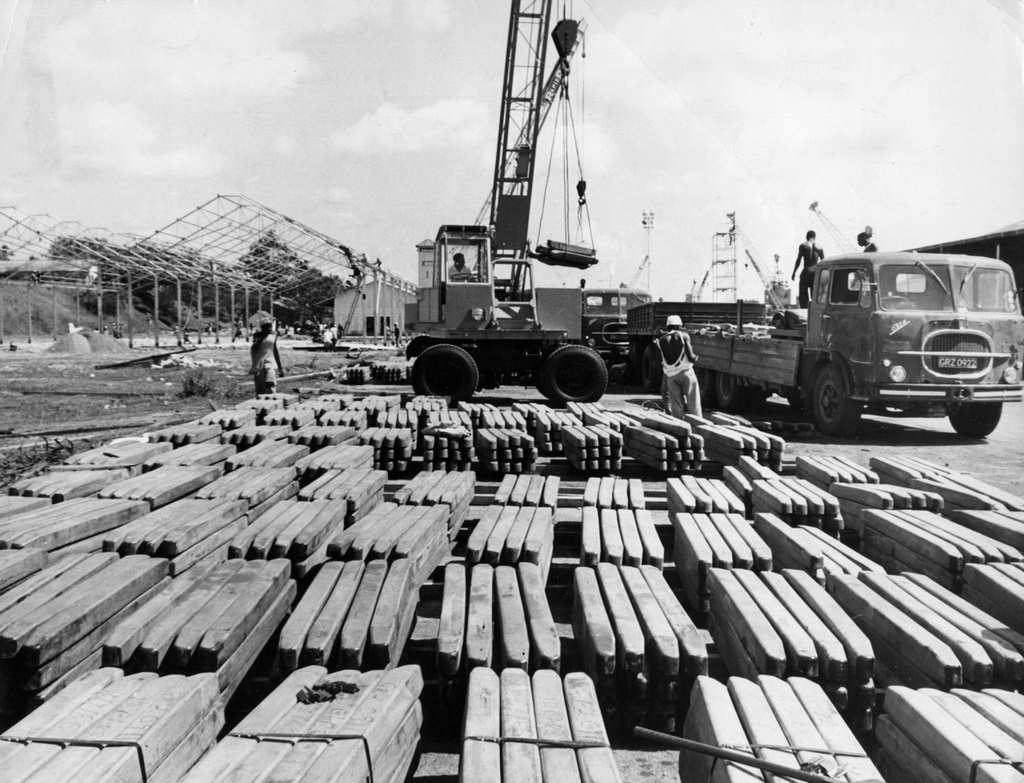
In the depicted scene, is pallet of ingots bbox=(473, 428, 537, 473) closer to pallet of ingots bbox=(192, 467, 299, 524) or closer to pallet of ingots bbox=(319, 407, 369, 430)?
pallet of ingots bbox=(319, 407, 369, 430)

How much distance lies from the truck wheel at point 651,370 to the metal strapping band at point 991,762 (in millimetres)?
15651

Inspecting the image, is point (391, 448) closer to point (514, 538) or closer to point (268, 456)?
point (268, 456)

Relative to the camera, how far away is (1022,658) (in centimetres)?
320

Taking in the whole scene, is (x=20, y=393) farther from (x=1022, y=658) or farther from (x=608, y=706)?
(x=1022, y=658)

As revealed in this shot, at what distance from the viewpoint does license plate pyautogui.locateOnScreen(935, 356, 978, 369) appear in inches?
410

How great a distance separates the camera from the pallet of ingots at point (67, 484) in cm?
512

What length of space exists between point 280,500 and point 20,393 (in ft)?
43.6

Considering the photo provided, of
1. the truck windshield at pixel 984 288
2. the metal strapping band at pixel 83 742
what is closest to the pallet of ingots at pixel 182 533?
the metal strapping band at pixel 83 742

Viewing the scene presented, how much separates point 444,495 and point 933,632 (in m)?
3.10

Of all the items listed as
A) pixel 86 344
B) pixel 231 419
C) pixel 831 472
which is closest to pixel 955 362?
pixel 831 472

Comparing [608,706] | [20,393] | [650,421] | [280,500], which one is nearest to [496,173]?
[20,393]

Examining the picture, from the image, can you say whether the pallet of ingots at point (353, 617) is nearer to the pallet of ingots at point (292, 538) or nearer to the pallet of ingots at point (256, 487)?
the pallet of ingots at point (292, 538)

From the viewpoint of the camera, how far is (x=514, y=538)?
4.50 metres

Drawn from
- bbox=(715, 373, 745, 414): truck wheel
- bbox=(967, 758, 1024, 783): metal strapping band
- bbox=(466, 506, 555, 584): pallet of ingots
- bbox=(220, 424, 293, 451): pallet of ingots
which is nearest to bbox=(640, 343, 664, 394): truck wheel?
bbox=(715, 373, 745, 414): truck wheel
